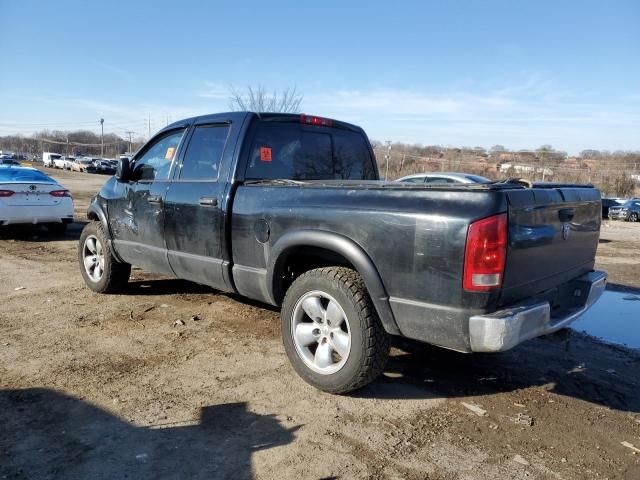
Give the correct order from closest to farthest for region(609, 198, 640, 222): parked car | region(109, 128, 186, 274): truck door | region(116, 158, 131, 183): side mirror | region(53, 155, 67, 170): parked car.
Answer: region(109, 128, 186, 274): truck door
region(116, 158, 131, 183): side mirror
region(609, 198, 640, 222): parked car
region(53, 155, 67, 170): parked car

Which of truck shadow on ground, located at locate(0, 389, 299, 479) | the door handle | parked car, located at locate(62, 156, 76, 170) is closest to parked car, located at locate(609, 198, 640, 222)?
the door handle

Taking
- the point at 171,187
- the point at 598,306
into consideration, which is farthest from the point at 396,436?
the point at 598,306

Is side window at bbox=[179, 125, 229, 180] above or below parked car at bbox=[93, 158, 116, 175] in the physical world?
above

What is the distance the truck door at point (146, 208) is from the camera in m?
4.99

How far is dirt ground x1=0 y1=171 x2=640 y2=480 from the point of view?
107 inches

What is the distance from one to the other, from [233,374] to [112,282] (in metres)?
2.77

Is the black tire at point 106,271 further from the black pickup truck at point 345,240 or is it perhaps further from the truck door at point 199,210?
the truck door at point 199,210

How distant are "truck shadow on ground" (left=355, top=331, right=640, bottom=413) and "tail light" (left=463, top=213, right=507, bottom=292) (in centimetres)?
118

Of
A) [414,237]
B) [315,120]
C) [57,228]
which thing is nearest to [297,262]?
[414,237]

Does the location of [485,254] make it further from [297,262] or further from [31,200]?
[31,200]

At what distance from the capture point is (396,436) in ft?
9.95

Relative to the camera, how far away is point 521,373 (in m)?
4.06

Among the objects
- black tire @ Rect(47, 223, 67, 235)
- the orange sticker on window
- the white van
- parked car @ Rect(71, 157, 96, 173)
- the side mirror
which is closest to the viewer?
the orange sticker on window

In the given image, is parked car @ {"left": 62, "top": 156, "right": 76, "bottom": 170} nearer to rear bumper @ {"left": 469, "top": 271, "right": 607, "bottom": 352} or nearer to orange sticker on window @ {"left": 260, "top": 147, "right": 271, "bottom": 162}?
orange sticker on window @ {"left": 260, "top": 147, "right": 271, "bottom": 162}
